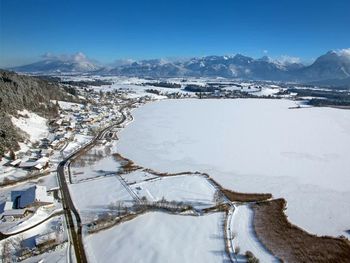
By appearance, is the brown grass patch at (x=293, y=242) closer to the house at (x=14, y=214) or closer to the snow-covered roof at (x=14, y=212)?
the house at (x=14, y=214)

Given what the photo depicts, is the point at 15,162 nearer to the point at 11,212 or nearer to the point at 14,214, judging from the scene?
the point at 11,212

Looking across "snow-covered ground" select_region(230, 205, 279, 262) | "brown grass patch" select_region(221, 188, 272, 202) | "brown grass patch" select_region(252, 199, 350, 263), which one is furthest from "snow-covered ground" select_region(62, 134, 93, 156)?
"brown grass patch" select_region(252, 199, 350, 263)

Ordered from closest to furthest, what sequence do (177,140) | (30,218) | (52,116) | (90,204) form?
1. (30,218)
2. (90,204)
3. (177,140)
4. (52,116)

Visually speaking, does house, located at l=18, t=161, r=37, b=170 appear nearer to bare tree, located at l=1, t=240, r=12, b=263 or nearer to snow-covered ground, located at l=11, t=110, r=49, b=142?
snow-covered ground, located at l=11, t=110, r=49, b=142

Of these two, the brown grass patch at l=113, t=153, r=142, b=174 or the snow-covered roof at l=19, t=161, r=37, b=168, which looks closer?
the snow-covered roof at l=19, t=161, r=37, b=168

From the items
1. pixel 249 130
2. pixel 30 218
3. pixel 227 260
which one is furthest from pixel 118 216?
pixel 249 130

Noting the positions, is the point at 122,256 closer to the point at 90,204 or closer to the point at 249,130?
the point at 90,204
